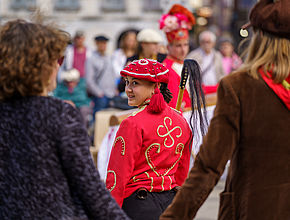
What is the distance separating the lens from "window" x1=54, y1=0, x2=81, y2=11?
43344 millimetres

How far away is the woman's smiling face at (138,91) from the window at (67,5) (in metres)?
39.8

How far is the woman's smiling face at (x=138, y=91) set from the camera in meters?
4.06

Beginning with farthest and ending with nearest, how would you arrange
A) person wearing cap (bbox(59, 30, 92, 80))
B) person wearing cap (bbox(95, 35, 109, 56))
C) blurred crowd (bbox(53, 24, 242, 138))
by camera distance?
person wearing cap (bbox(59, 30, 92, 80)) < person wearing cap (bbox(95, 35, 109, 56)) < blurred crowd (bbox(53, 24, 242, 138))

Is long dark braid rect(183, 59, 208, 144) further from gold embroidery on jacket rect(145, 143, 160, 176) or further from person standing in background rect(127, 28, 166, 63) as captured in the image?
person standing in background rect(127, 28, 166, 63)

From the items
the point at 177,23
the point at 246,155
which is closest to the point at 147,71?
the point at 246,155

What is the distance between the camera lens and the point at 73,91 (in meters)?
11.9

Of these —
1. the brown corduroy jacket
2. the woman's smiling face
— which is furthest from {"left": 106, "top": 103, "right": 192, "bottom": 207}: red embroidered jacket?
the brown corduroy jacket

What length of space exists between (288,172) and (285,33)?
598 millimetres

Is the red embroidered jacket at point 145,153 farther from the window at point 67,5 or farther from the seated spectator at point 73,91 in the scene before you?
the window at point 67,5

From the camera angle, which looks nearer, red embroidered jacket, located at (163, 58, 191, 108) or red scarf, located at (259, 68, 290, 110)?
red scarf, located at (259, 68, 290, 110)

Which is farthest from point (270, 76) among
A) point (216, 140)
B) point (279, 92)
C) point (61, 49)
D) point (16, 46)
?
point (16, 46)

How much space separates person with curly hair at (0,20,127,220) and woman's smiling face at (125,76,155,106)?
1306 mm

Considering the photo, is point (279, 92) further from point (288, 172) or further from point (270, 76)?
point (288, 172)

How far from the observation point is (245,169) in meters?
2.90
